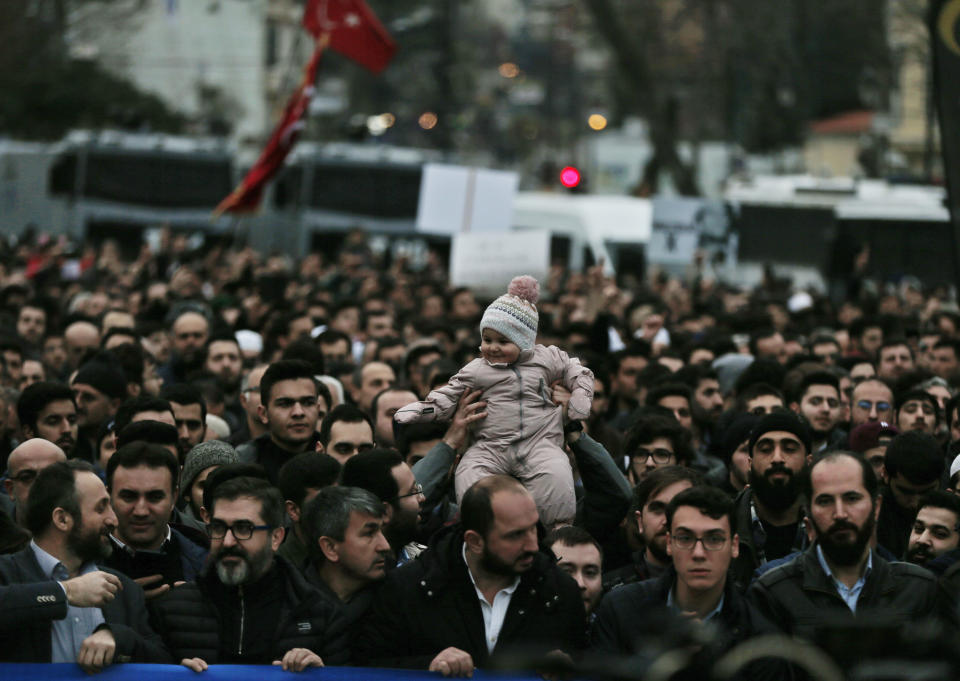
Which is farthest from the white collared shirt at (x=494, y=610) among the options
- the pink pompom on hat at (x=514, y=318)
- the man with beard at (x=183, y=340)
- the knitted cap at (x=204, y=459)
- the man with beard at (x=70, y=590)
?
the man with beard at (x=183, y=340)

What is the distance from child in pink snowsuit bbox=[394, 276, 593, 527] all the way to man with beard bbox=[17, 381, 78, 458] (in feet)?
7.86

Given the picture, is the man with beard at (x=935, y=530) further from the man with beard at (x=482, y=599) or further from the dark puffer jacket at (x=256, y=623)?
the dark puffer jacket at (x=256, y=623)

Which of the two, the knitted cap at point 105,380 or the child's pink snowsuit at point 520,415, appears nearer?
the child's pink snowsuit at point 520,415

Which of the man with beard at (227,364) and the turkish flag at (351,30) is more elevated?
the turkish flag at (351,30)

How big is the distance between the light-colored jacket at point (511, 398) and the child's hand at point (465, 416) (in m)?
0.03

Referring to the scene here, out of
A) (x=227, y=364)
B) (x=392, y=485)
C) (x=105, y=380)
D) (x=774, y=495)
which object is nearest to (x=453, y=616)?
(x=392, y=485)

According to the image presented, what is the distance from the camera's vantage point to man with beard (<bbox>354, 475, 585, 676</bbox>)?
541 cm

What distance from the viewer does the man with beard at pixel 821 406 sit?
365 inches

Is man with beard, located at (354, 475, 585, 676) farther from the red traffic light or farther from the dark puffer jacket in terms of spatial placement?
the red traffic light

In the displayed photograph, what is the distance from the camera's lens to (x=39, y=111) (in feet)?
152

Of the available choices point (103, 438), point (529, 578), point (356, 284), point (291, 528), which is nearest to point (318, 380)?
point (103, 438)

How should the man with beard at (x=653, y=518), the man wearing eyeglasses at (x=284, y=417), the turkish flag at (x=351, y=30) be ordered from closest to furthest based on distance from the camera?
the man with beard at (x=653, y=518)
the man wearing eyeglasses at (x=284, y=417)
the turkish flag at (x=351, y=30)

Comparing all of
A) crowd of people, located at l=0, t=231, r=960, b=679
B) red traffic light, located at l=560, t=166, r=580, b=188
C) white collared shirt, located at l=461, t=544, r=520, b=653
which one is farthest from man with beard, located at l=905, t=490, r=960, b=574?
red traffic light, located at l=560, t=166, r=580, b=188

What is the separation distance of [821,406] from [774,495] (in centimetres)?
241
